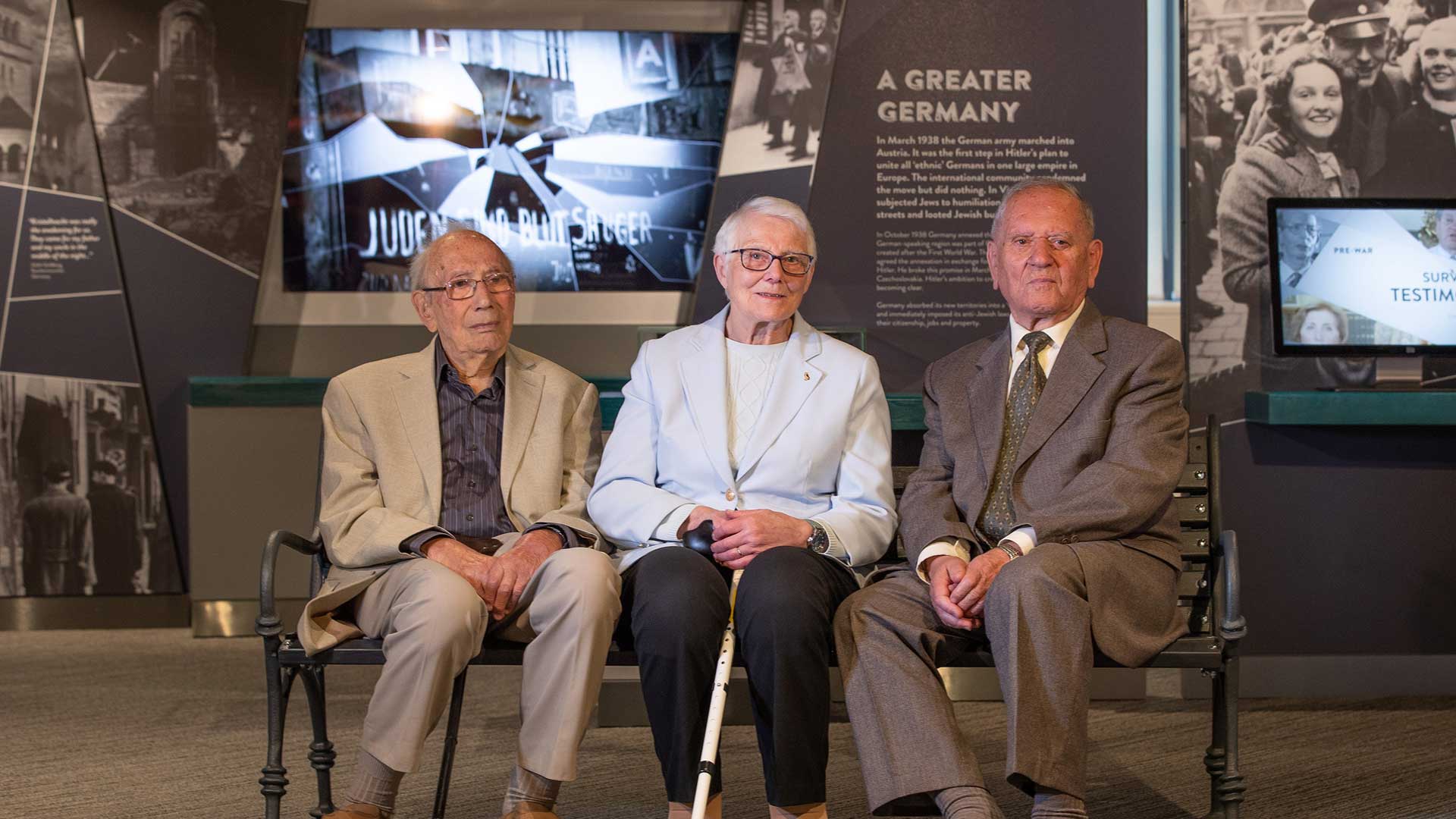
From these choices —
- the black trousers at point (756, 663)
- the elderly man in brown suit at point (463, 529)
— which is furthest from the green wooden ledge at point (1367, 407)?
the elderly man in brown suit at point (463, 529)

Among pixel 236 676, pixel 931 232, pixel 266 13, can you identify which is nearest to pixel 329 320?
pixel 266 13

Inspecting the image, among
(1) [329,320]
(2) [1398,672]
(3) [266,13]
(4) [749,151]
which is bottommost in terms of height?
(2) [1398,672]

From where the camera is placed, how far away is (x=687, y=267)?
5.66m

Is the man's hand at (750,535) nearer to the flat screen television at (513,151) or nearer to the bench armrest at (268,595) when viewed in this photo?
the bench armrest at (268,595)

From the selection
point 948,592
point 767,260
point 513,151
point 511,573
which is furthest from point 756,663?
point 513,151

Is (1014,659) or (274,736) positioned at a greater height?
(1014,659)

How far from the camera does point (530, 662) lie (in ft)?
8.48

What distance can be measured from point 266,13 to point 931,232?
2.76 metres

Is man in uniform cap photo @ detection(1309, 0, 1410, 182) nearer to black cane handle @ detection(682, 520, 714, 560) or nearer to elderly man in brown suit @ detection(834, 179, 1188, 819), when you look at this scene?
elderly man in brown suit @ detection(834, 179, 1188, 819)

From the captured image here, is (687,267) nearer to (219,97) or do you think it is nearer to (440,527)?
(219,97)

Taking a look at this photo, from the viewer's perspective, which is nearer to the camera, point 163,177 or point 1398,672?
point 1398,672

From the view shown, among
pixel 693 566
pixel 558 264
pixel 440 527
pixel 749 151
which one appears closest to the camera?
pixel 693 566

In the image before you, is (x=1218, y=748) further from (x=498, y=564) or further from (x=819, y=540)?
(x=498, y=564)

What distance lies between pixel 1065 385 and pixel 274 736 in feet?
5.72
